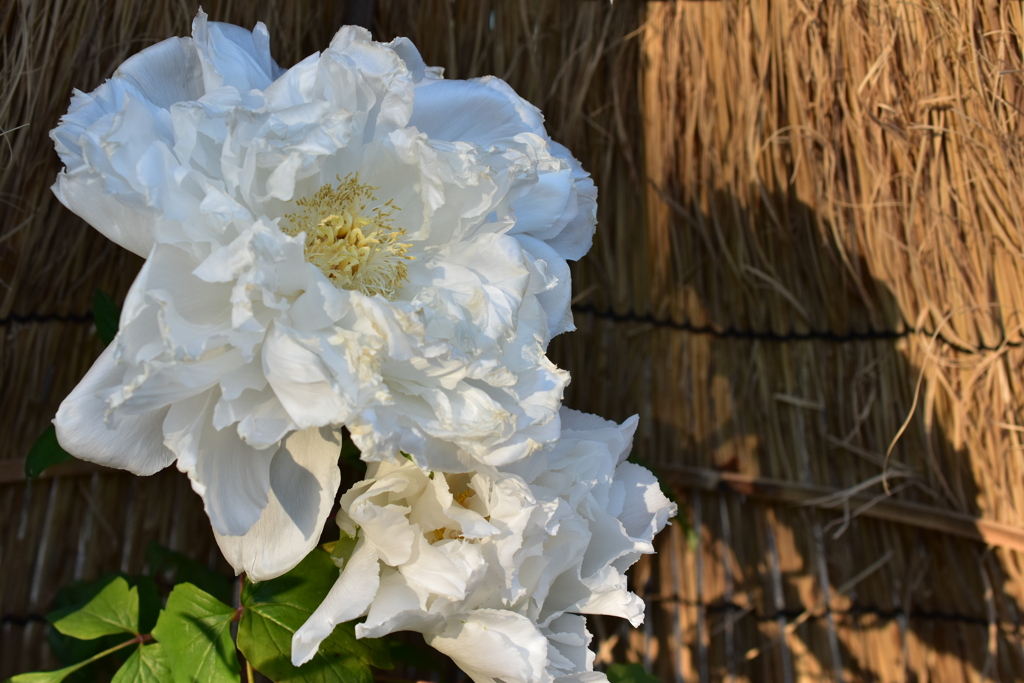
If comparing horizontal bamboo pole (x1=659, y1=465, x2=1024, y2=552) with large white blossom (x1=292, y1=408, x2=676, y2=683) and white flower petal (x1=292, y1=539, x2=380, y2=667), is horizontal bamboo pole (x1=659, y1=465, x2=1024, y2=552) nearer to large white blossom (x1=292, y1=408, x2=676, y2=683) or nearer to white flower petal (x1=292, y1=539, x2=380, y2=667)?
large white blossom (x1=292, y1=408, x2=676, y2=683)

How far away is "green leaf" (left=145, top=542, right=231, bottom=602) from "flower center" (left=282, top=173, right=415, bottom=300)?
0.39m

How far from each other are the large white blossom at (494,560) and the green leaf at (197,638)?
101mm

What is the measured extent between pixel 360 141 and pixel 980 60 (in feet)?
2.43

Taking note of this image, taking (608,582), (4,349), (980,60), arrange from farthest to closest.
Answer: (980,60) < (4,349) < (608,582)

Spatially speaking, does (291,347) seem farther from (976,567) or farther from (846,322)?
(976,567)

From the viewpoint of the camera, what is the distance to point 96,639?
604 mm

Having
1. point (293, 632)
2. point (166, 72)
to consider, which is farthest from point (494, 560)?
point (166, 72)

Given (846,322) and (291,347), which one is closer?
(291,347)

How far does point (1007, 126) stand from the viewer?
0.78 metres

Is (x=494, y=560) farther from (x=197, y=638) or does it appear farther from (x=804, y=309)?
(x=804, y=309)

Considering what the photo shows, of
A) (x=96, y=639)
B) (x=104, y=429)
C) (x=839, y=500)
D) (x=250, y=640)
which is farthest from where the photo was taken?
(x=839, y=500)

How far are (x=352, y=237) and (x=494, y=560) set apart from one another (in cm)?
22

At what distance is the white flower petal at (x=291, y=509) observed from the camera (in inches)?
15.6

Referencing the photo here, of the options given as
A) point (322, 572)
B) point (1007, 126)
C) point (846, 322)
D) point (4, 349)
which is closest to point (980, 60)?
point (1007, 126)
